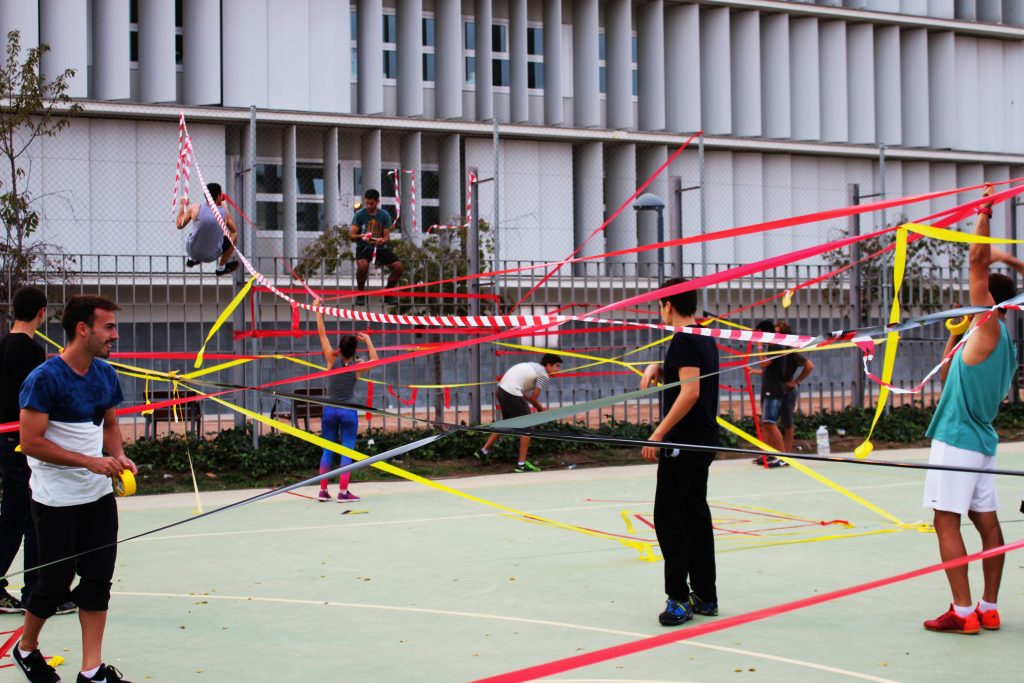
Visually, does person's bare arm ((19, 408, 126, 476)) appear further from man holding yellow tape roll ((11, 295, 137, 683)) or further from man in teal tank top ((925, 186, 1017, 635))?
man in teal tank top ((925, 186, 1017, 635))

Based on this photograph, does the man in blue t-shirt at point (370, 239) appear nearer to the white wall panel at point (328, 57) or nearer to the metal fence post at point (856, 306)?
the metal fence post at point (856, 306)

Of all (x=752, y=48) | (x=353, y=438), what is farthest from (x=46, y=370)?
(x=752, y=48)

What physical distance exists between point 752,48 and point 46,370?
30492 millimetres

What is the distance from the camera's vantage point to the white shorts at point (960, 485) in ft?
18.4

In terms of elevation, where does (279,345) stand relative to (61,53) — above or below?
below

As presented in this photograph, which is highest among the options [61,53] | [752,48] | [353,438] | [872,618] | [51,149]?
[752,48]

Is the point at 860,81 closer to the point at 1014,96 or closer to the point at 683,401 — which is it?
the point at 1014,96

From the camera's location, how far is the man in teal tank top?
5621 millimetres

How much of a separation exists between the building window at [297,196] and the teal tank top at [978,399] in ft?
75.2

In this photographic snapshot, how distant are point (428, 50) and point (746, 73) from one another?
9.36 m

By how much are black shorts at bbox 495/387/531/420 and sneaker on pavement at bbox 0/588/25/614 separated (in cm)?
718

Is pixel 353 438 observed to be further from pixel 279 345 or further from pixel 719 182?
pixel 719 182

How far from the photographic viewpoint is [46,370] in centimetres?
491

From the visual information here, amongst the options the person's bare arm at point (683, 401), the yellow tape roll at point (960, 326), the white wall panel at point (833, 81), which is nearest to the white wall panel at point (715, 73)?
the white wall panel at point (833, 81)
